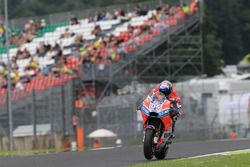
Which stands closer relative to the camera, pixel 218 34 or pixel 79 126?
pixel 79 126

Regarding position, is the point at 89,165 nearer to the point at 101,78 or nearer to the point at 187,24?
the point at 101,78

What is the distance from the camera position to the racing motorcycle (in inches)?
714

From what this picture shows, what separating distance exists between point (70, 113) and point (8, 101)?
102 inches

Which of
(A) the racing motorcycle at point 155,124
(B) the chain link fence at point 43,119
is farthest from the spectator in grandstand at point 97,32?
(A) the racing motorcycle at point 155,124

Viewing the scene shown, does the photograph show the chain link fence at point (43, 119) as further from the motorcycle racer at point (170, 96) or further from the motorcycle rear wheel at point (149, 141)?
the motorcycle rear wheel at point (149, 141)

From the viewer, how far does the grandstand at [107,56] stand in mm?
41750

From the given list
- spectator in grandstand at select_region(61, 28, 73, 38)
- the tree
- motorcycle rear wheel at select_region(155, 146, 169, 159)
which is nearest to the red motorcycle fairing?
motorcycle rear wheel at select_region(155, 146, 169, 159)

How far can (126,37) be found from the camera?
45844 mm

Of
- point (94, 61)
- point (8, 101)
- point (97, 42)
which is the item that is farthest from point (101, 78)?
point (8, 101)

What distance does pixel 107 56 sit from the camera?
43844 mm

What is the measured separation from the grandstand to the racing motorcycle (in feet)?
63.1

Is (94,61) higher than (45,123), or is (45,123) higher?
(94,61)

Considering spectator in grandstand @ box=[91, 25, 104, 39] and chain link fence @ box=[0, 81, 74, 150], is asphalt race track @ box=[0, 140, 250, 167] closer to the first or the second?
chain link fence @ box=[0, 81, 74, 150]

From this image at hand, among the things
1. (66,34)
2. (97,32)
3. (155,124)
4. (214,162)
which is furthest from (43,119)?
(214,162)
